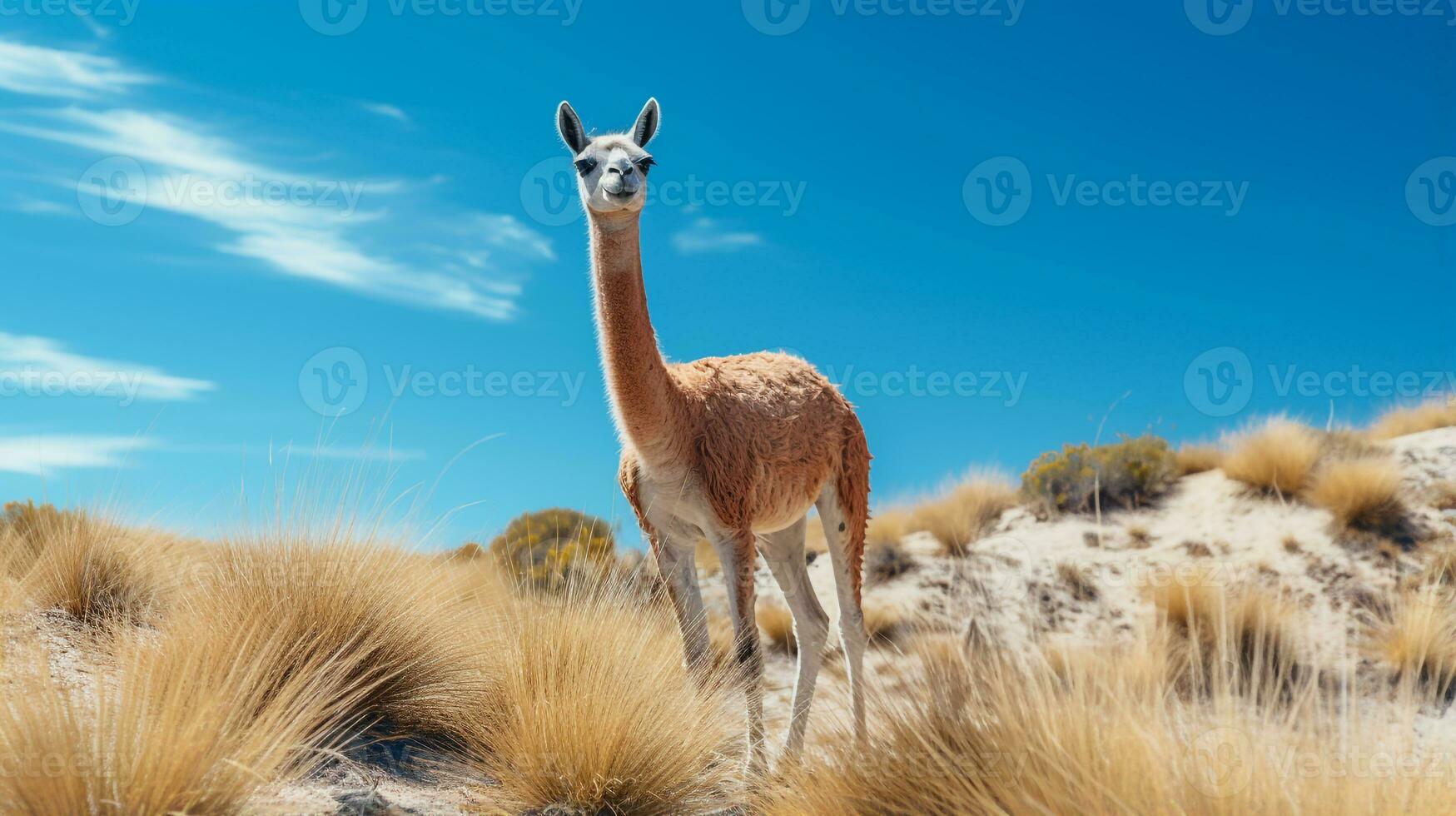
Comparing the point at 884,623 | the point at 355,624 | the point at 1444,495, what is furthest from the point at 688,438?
the point at 1444,495

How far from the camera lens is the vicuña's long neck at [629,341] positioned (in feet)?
15.7

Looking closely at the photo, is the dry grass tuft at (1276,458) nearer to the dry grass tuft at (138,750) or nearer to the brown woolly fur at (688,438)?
the brown woolly fur at (688,438)

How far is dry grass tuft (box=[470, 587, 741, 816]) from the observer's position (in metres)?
4.10

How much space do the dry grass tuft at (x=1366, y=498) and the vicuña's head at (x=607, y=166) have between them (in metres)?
11.4

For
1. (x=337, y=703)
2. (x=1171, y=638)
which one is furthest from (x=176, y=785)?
(x=1171, y=638)

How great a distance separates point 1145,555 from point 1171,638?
130 inches

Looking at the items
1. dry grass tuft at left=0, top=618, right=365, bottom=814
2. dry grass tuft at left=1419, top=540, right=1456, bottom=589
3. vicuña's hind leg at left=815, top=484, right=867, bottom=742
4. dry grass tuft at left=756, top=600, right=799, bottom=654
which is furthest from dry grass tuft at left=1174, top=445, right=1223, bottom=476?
dry grass tuft at left=0, top=618, right=365, bottom=814

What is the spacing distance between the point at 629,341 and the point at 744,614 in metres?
1.50

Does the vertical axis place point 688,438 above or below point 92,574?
above

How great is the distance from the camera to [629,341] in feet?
15.8

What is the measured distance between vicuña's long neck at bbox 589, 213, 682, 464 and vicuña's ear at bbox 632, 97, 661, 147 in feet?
2.20

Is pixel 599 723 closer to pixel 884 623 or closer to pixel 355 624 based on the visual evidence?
pixel 355 624

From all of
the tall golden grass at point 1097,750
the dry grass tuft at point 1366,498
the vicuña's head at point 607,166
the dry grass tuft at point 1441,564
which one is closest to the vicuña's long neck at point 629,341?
the vicuña's head at point 607,166

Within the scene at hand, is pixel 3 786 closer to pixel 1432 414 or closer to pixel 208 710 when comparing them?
pixel 208 710
